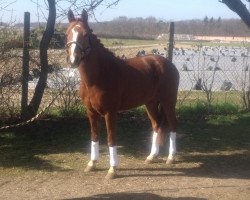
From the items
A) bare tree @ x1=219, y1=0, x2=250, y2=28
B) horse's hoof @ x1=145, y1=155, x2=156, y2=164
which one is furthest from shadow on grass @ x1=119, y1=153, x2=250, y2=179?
bare tree @ x1=219, y1=0, x2=250, y2=28

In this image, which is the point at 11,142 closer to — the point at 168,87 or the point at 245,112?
the point at 168,87

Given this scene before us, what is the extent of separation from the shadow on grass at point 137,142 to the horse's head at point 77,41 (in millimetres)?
1890

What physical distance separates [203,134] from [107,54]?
357cm

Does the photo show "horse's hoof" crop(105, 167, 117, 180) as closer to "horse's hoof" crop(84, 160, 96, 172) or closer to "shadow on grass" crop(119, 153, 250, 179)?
"shadow on grass" crop(119, 153, 250, 179)

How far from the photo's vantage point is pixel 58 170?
6.48 meters

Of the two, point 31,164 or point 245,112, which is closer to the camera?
point 31,164

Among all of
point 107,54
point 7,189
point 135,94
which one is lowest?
point 7,189

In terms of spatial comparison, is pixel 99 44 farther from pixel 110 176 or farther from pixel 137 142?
pixel 137 142

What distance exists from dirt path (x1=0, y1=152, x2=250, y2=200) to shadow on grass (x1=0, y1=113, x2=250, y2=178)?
51 mm

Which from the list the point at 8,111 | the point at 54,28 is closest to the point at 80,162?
the point at 8,111

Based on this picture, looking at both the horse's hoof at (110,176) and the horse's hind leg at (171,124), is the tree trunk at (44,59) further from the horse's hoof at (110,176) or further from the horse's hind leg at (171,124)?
the horse's hoof at (110,176)

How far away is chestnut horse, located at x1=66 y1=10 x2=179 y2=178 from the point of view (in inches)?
225

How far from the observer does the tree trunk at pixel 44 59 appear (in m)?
8.84

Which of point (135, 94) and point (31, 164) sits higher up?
point (135, 94)
